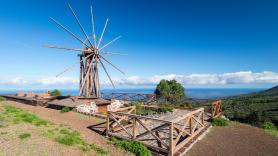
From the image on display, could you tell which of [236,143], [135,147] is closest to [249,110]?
[236,143]

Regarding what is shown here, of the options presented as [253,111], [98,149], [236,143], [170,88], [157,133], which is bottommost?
[253,111]

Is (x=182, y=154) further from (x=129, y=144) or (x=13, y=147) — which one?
(x=13, y=147)

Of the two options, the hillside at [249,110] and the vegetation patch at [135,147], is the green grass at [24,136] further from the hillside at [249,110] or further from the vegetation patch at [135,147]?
the hillside at [249,110]

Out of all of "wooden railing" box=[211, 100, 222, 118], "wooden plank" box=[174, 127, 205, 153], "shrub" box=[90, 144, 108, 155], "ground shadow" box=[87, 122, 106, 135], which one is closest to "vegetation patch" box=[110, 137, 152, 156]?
"shrub" box=[90, 144, 108, 155]

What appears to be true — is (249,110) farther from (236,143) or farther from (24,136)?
(24,136)

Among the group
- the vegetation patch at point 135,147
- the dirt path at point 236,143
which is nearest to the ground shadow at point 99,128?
the vegetation patch at point 135,147

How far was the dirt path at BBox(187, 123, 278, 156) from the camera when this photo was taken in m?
8.25

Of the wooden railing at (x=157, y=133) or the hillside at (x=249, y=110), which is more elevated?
the wooden railing at (x=157, y=133)

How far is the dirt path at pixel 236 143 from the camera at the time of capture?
8254 millimetres

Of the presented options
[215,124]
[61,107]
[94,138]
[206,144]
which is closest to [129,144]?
[94,138]

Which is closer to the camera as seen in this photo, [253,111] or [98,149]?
[98,149]

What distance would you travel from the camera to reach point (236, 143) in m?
9.47

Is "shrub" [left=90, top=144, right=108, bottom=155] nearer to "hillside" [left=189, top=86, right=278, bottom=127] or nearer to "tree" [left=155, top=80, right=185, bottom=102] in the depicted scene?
"hillside" [left=189, top=86, right=278, bottom=127]

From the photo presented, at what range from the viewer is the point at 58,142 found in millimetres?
7539
